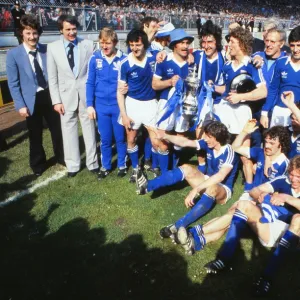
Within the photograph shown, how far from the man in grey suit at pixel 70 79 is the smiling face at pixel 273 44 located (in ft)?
7.99

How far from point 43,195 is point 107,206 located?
953 millimetres

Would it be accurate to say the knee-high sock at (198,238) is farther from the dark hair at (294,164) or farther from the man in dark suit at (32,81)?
the man in dark suit at (32,81)

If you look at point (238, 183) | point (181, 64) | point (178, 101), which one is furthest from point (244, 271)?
point (181, 64)

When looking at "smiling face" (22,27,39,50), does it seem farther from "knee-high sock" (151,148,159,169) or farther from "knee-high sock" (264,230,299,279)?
"knee-high sock" (264,230,299,279)

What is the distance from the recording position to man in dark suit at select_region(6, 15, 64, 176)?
4555 mm

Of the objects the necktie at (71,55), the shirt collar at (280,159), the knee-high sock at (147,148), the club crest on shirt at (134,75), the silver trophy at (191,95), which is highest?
the necktie at (71,55)

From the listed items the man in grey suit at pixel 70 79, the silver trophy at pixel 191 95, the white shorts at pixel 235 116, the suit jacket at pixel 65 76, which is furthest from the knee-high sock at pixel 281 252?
the suit jacket at pixel 65 76

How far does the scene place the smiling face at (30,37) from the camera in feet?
14.6

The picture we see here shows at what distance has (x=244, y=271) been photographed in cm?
323

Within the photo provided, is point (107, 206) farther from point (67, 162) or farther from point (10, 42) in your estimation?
point (10, 42)

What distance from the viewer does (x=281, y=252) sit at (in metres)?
2.95

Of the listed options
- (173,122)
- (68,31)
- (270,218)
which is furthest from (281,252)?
(68,31)

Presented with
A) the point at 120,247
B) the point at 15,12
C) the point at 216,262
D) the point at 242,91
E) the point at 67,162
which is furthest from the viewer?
the point at 15,12

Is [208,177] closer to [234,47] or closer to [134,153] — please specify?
[134,153]
